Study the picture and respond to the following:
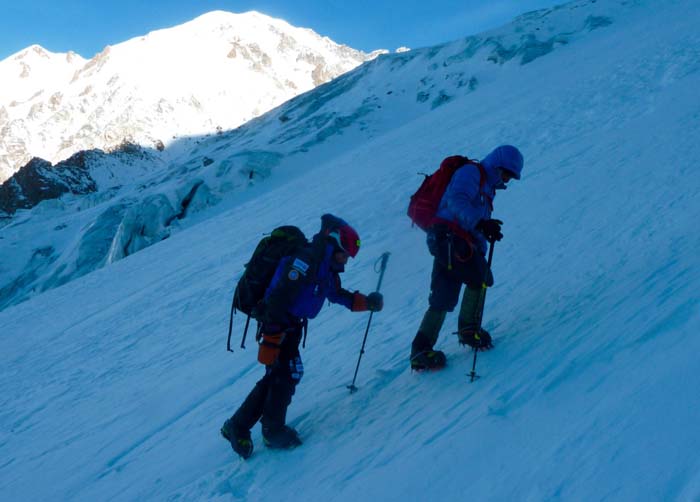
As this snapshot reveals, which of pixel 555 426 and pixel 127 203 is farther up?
pixel 127 203

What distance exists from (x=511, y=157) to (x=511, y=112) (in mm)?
14994

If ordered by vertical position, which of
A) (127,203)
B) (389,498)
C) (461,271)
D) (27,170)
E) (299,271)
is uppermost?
(27,170)

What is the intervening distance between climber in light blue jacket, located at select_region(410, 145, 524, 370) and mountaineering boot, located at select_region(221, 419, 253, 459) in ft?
4.67

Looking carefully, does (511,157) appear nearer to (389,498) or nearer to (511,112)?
(389,498)

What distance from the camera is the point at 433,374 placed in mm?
4098

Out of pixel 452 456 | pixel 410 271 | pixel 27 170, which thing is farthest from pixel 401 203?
pixel 27 170

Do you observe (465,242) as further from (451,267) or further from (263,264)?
(263,264)

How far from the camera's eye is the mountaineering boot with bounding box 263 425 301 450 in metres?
3.91

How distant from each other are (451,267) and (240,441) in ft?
6.77

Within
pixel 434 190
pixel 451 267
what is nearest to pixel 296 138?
pixel 434 190

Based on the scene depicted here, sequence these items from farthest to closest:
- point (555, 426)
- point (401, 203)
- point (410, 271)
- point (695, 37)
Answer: point (695, 37), point (401, 203), point (410, 271), point (555, 426)

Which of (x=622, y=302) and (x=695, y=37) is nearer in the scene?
(x=622, y=302)

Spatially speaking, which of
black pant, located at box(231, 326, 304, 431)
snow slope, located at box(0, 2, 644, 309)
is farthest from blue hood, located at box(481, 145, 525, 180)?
snow slope, located at box(0, 2, 644, 309)

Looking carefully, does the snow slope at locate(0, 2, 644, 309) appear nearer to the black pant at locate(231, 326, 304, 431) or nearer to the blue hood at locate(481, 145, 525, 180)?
the blue hood at locate(481, 145, 525, 180)
